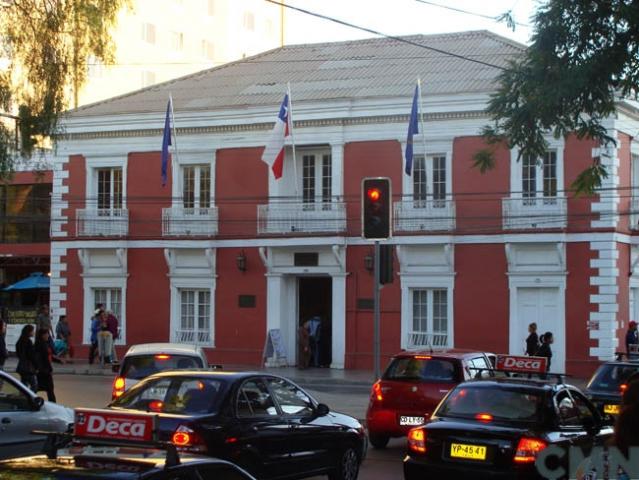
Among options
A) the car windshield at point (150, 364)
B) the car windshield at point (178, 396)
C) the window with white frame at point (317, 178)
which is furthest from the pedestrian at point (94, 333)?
the car windshield at point (178, 396)

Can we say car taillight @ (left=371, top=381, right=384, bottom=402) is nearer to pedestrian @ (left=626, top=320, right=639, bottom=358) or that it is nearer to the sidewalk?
the sidewalk

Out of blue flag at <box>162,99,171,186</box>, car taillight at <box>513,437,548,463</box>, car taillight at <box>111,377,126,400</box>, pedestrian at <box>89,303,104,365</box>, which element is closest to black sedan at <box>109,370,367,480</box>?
car taillight at <box>513,437,548,463</box>

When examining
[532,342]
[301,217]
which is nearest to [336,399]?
[532,342]

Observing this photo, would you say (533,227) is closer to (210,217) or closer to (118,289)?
(210,217)

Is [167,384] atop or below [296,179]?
below

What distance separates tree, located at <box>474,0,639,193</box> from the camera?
Answer: 1612cm

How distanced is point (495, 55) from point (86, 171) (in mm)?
14720

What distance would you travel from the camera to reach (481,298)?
34562 millimetres

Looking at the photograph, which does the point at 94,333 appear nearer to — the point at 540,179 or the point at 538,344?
the point at 538,344

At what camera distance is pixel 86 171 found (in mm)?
39938

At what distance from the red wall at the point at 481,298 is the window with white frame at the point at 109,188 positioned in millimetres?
12424

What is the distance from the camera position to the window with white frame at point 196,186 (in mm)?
38469

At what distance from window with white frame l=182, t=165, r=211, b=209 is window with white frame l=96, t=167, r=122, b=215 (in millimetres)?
2503

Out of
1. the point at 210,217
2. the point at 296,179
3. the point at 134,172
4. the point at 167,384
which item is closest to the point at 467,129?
the point at 296,179
